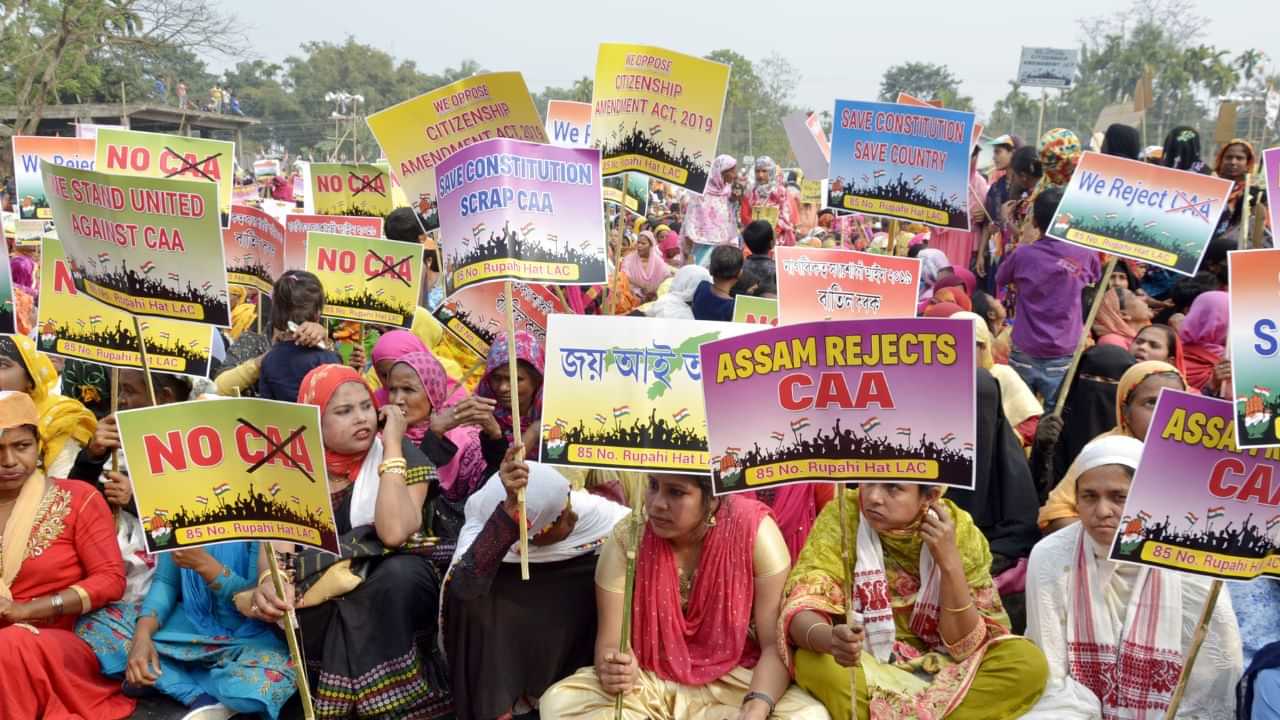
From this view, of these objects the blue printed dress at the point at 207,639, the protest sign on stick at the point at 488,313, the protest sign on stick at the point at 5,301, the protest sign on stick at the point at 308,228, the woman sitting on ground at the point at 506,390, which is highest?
the protest sign on stick at the point at 308,228

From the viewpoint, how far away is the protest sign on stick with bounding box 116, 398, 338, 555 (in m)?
3.35

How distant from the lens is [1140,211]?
5625mm

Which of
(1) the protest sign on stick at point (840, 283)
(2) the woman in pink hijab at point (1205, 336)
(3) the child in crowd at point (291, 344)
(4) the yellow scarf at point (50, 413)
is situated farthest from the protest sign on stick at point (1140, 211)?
(4) the yellow scarf at point (50, 413)

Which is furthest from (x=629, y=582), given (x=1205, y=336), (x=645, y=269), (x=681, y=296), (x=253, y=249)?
(x=645, y=269)

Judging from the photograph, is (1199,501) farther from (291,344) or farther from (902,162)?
(291,344)

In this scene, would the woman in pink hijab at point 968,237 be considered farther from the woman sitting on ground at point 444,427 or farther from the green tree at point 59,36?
the green tree at point 59,36

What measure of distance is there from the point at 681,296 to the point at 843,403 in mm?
6305

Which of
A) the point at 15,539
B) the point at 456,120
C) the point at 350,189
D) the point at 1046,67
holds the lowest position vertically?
the point at 15,539

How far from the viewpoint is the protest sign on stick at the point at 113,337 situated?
15.3 feet

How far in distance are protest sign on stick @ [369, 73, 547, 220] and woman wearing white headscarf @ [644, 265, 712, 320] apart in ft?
8.68

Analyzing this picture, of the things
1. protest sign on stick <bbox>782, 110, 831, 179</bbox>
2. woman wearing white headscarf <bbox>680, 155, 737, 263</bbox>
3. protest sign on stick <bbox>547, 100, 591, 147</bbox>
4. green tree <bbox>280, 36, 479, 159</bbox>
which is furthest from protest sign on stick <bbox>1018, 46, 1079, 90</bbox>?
green tree <bbox>280, 36, 479, 159</bbox>

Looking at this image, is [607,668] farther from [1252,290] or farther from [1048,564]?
[1252,290]

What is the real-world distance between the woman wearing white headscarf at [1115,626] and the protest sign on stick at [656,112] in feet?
11.4

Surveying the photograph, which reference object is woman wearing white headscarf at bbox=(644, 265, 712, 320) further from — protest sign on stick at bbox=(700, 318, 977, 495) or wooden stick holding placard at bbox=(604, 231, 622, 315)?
protest sign on stick at bbox=(700, 318, 977, 495)
